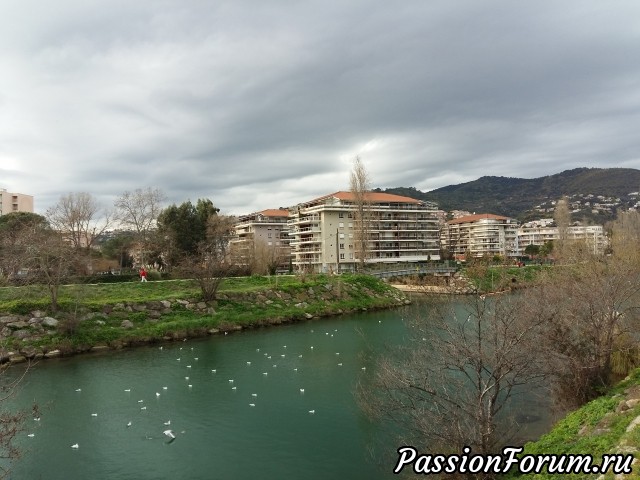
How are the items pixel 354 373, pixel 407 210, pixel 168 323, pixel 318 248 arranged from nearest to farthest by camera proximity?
pixel 354 373 → pixel 168 323 → pixel 318 248 → pixel 407 210

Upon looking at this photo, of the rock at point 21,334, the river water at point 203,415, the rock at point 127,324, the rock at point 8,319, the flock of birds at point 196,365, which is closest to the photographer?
the river water at point 203,415

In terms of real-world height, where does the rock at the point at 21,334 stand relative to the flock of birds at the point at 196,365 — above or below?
above

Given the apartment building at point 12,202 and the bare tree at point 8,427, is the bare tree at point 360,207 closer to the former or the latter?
the bare tree at point 8,427

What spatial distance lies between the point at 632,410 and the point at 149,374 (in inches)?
710

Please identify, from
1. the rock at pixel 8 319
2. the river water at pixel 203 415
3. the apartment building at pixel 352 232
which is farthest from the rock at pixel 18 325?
the apartment building at pixel 352 232

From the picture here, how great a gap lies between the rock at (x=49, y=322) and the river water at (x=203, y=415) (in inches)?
136

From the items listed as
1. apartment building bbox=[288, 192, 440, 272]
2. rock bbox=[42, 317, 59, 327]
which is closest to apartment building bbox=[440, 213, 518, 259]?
apartment building bbox=[288, 192, 440, 272]

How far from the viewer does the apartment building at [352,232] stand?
72.9 metres

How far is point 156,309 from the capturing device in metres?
30.9

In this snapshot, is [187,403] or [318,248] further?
[318,248]

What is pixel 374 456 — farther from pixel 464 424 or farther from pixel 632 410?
pixel 632 410

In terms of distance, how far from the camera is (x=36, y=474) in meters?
10.9

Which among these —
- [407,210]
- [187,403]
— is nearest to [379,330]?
[187,403]

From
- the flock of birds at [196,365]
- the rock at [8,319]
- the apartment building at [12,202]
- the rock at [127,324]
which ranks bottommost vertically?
the flock of birds at [196,365]
